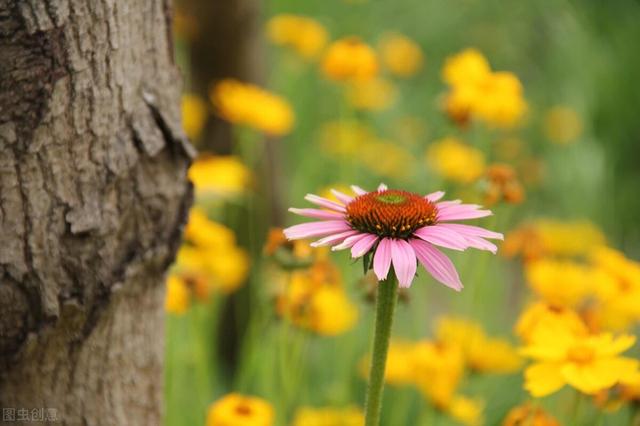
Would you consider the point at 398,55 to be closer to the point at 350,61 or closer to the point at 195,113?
the point at 195,113

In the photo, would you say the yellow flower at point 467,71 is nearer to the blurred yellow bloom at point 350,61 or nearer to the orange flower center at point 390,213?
the blurred yellow bloom at point 350,61

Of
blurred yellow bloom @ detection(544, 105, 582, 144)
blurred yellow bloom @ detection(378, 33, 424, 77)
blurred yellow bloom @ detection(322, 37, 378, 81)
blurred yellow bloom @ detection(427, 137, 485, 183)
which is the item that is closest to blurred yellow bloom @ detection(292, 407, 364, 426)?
blurred yellow bloom @ detection(322, 37, 378, 81)

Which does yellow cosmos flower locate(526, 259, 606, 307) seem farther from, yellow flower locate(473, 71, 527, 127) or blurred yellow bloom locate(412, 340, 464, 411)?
yellow flower locate(473, 71, 527, 127)

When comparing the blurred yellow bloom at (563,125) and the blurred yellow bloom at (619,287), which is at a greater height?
the blurred yellow bloom at (563,125)

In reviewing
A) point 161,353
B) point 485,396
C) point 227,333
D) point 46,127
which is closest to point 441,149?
point 227,333

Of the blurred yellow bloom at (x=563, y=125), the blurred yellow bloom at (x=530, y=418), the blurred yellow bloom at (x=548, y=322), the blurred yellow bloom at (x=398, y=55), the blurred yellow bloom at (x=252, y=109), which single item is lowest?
the blurred yellow bloom at (x=530, y=418)

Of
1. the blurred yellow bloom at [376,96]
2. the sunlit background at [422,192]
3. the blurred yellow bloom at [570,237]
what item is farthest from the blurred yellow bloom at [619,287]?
the blurred yellow bloom at [376,96]

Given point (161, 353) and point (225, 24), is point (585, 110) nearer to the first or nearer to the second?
point (225, 24)
